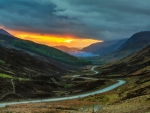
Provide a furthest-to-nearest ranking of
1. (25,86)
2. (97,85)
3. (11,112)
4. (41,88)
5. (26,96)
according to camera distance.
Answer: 1. (97,85)
2. (41,88)
3. (25,86)
4. (26,96)
5. (11,112)

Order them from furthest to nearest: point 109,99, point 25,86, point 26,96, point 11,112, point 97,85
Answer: point 97,85 → point 25,86 → point 26,96 → point 109,99 → point 11,112

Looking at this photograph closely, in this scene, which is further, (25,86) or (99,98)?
(25,86)

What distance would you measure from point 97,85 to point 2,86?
5932cm

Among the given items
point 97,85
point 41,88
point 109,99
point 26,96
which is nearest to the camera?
point 109,99

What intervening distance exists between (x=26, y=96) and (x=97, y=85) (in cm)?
5306

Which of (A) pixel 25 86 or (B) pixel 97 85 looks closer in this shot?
(A) pixel 25 86

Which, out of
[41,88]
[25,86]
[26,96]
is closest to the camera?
[26,96]

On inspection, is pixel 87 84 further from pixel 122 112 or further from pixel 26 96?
pixel 122 112

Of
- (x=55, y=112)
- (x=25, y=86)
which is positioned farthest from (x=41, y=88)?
(x=55, y=112)

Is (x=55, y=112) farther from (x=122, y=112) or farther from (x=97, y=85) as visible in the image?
(x=97, y=85)

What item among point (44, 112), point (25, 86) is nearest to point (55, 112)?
point (44, 112)

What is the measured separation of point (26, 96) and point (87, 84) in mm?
56090

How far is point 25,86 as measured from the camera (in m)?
125

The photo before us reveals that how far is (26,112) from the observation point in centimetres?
4791
